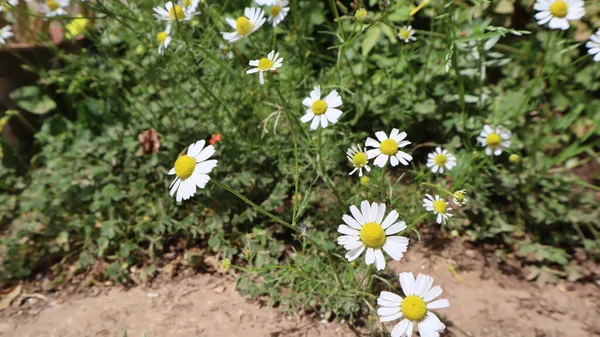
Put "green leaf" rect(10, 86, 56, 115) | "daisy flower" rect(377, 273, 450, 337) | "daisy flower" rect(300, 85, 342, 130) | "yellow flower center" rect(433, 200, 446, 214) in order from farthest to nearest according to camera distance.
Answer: "green leaf" rect(10, 86, 56, 115)
"daisy flower" rect(300, 85, 342, 130)
"yellow flower center" rect(433, 200, 446, 214)
"daisy flower" rect(377, 273, 450, 337)

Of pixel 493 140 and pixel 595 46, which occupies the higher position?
pixel 595 46

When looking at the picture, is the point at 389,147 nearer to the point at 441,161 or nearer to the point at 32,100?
the point at 441,161

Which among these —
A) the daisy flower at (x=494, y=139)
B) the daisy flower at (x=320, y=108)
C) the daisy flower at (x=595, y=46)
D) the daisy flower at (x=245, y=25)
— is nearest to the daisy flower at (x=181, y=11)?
the daisy flower at (x=245, y=25)

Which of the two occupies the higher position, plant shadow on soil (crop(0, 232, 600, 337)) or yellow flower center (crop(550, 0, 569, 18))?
yellow flower center (crop(550, 0, 569, 18))

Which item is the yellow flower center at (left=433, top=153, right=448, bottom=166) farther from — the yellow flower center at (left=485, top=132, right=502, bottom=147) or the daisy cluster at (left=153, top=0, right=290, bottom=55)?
the daisy cluster at (left=153, top=0, right=290, bottom=55)

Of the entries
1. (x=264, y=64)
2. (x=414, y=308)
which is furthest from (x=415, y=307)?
(x=264, y=64)

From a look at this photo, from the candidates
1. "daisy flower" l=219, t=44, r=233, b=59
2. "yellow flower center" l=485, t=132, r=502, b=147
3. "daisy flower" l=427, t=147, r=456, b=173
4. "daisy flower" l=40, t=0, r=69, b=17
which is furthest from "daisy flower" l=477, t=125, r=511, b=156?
"daisy flower" l=40, t=0, r=69, b=17

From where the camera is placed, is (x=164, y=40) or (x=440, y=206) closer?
(x=440, y=206)
